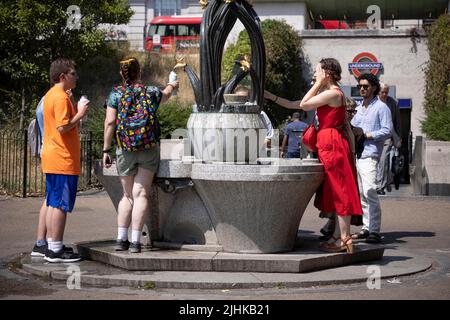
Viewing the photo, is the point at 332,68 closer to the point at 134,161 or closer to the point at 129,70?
the point at 129,70

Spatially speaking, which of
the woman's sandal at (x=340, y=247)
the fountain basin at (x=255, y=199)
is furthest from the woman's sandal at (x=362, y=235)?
the fountain basin at (x=255, y=199)

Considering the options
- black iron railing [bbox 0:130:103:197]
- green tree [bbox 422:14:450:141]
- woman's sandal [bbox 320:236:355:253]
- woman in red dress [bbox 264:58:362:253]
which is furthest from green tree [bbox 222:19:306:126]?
woman's sandal [bbox 320:236:355:253]

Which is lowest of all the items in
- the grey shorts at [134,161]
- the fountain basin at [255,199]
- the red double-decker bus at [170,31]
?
the fountain basin at [255,199]

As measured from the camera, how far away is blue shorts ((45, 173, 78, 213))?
8.49m

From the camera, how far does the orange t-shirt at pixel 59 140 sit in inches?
335

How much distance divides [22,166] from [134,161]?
31.5 ft

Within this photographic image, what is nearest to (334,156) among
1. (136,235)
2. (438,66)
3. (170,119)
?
(136,235)

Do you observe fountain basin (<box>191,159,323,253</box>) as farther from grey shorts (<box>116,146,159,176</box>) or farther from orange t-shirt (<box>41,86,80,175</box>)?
orange t-shirt (<box>41,86,80,175</box>)

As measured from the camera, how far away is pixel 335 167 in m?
8.45

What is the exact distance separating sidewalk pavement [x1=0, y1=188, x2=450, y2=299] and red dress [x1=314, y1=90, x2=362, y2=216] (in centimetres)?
92

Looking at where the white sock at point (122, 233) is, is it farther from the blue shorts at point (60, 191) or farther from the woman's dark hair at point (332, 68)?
the woman's dark hair at point (332, 68)

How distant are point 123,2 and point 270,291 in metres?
26.7
